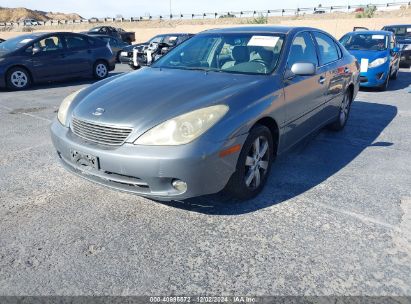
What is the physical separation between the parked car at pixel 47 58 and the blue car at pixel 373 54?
7.17m

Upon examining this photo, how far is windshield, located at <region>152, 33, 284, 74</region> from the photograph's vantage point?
3.62 meters

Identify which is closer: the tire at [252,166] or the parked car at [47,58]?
the tire at [252,166]

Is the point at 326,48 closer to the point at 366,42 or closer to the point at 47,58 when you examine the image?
the point at 366,42

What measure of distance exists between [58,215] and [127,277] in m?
1.06

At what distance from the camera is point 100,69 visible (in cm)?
1097

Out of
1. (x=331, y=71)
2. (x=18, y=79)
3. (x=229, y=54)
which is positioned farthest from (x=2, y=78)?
(x=331, y=71)

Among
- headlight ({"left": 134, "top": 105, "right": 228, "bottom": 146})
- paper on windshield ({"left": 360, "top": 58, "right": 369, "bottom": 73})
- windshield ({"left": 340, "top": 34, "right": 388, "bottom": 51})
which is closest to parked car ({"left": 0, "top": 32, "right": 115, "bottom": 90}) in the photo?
windshield ({"left": 340, "top": 34, "right": 388, "bottom": 51})

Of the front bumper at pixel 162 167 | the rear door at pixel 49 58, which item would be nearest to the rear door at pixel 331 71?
the front bumper at pixel 162 167

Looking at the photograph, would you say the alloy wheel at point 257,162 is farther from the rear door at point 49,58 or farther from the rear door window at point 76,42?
the rear door window at point 76,42

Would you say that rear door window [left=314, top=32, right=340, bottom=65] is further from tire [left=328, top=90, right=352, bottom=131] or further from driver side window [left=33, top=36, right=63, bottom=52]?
driver side window [left=33, top=36, right=63, bottom=52]

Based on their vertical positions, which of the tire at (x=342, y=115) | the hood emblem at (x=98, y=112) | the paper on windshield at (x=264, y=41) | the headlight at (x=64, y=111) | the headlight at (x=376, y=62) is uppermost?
the paper on windshield at (x=264, y=41)

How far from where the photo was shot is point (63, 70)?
9.88 metres

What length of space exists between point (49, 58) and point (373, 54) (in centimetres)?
819

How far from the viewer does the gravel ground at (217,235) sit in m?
2.24
